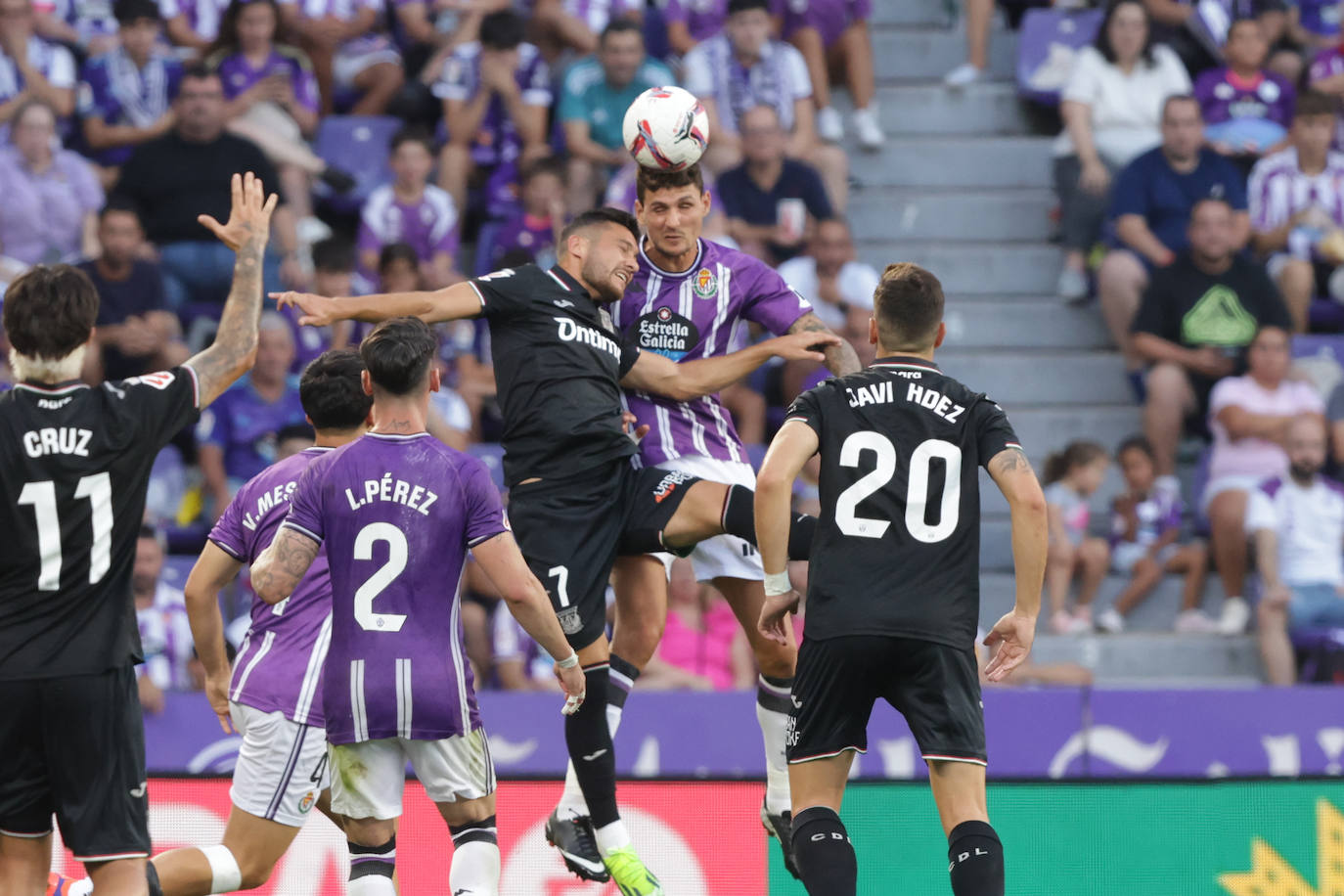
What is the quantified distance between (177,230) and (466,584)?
134 inches

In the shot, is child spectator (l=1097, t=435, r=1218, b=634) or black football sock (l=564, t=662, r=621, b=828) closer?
black football sock (l=564, t=662, r=621, b=828)

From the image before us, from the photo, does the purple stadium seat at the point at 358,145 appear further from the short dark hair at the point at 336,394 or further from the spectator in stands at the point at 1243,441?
the short dark hair at the point at 336,394

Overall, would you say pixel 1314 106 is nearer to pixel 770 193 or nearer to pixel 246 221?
pixel 770 193

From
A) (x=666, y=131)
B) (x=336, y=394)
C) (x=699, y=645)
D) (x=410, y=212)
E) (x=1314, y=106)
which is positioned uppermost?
(x=666, y=131)

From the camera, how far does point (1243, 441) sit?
11.4m

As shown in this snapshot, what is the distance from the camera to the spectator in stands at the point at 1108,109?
12898mm

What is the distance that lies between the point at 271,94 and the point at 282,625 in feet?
22.6

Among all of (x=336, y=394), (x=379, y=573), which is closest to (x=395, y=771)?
(x=379, y=573)

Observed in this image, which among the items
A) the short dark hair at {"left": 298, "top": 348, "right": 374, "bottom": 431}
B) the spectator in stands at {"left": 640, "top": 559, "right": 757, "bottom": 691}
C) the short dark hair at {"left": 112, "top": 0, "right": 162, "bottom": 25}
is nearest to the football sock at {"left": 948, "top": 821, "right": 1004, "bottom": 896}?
the short dark hair at {"left": 298, "top": 348, "right": 374, "bottom": 431}

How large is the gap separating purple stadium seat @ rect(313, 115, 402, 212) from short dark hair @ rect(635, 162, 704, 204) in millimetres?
5911

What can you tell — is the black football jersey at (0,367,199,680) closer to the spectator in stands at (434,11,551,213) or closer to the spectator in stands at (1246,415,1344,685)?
the spectator in stands at (434,11,551,213)

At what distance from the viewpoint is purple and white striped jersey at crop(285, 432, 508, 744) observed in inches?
222

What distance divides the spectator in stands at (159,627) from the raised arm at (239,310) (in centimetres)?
429

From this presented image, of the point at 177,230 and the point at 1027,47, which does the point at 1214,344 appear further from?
the point at 177,230
